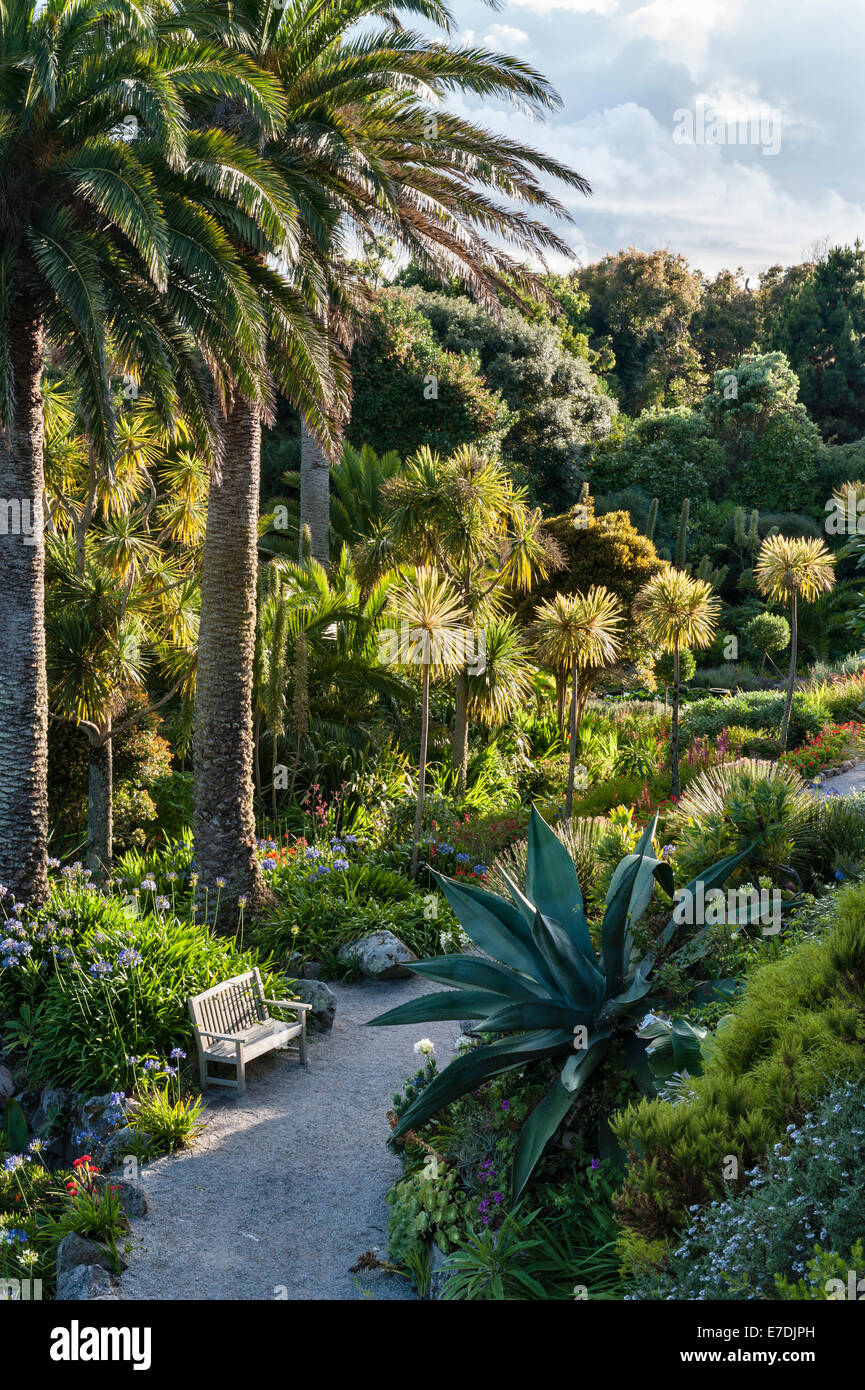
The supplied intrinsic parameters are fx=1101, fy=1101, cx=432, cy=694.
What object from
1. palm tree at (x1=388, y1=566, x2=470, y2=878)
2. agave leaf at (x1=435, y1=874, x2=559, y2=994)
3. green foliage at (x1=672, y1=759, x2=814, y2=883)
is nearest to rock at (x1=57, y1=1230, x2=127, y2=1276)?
agave leaf at (x1=435, y1=874, x2=559, y2=994)

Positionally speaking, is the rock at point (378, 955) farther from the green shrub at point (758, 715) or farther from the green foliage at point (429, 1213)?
the green shrub at point (758, 715)

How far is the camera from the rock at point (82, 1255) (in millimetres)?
5176

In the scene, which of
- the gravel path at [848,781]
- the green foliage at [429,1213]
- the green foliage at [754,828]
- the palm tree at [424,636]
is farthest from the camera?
the gravel path at [848,781]

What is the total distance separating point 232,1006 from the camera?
7.50m

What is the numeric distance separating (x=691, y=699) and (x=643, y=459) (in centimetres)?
937

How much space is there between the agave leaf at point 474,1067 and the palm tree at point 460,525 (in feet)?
23.3

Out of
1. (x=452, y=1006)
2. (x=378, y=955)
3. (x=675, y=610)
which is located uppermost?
(x=675, y=610)

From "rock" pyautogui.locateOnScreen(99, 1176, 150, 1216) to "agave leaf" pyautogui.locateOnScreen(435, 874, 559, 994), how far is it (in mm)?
2159

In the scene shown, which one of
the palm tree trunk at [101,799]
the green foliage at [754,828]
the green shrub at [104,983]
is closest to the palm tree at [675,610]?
the green foliage at [754,828]

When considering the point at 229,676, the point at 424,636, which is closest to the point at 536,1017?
the point at 229,676

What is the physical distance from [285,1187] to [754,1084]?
117 inches

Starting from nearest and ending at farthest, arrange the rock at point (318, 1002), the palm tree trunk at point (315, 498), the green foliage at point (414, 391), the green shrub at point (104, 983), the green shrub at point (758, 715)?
the green shrub at point (104, 983), the rock at point (318, 1002), the palm tree trunk at point (315, 498), the green shrub at point (758, 715), the green foliage at point (414, 391)

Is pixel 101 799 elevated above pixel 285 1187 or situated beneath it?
elevated above

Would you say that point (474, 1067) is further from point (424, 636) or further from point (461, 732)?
point (461, 732)
